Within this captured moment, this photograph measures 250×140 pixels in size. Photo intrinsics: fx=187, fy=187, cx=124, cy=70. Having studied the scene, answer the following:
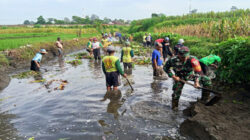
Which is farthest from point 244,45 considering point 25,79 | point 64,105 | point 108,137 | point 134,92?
point 25,79

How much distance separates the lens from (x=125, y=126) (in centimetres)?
495

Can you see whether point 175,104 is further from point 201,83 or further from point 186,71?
point 186,71

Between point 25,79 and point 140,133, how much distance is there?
869cm

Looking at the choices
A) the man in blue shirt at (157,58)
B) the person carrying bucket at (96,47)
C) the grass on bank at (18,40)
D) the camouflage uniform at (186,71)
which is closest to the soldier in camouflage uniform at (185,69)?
the camouflage uniform at (186,71)

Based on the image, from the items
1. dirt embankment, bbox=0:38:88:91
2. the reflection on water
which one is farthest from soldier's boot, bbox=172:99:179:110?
dirt embankment, bbox=0:38:88:91

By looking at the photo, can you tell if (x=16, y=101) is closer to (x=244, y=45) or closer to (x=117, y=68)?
(x=117, y=68)

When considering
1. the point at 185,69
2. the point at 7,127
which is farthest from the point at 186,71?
the point at 7,127

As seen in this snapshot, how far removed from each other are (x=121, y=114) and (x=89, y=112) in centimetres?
106

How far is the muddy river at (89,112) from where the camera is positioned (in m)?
4.66

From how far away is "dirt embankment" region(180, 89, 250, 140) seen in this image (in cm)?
385

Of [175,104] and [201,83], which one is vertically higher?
[201,83]

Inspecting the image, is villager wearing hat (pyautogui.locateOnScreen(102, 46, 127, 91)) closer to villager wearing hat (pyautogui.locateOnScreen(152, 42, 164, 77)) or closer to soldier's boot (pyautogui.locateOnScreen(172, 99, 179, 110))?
soldier's boot (pyautogui.locateOnScreen(172, 99, 179, 110))

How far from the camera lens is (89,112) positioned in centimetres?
597

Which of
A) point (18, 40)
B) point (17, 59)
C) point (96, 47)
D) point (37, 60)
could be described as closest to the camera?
point (37, 60)
